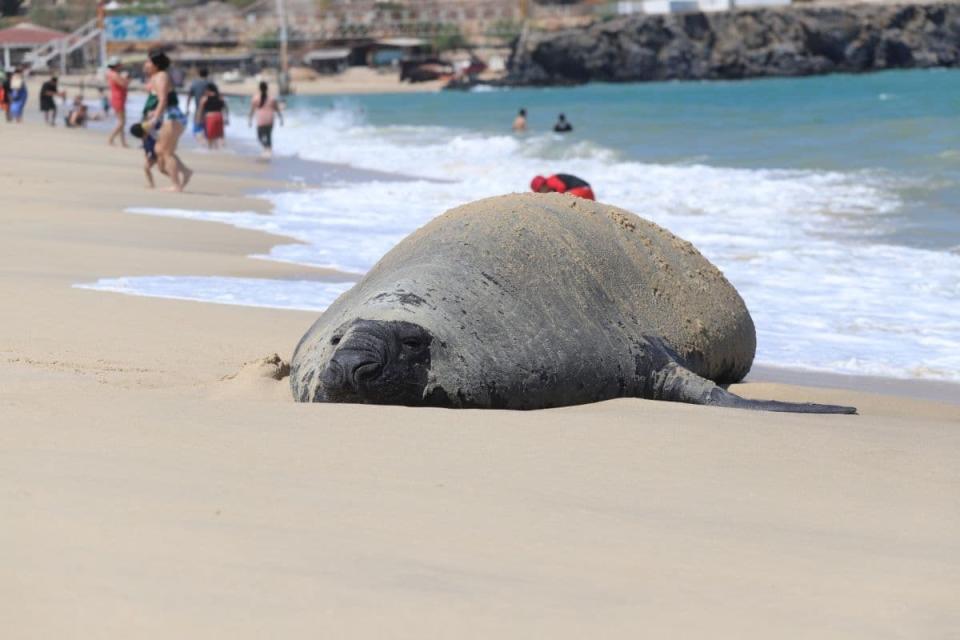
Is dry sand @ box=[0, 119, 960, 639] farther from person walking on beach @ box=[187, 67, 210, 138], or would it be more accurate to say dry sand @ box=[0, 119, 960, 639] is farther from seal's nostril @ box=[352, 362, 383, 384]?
person walking on beach @ box=[187, 67, 210, 138]

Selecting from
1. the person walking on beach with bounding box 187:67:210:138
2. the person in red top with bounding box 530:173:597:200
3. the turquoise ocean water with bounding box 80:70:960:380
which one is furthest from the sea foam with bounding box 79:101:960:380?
the person walking on beach with bounding box 187:67:210:138

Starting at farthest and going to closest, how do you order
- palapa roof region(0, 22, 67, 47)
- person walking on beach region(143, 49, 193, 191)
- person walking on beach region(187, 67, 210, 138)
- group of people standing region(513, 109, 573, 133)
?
palapa roof region(0, 22, 67, 47) → group of people standing region(513, 109, 573, 133) → person walking on beach region(187, 67, 210, 138) → person walking on beach region(143, 49, 193, 191)

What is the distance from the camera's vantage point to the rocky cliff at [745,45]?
105688 mm

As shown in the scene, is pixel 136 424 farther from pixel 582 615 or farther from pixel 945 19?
pixel 945 19

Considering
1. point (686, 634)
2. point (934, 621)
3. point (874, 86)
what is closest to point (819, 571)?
point (934, 621)

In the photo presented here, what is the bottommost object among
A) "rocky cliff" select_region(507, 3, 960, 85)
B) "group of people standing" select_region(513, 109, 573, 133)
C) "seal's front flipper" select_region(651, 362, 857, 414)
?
"rocky cliff" select_region(507, 3, 960, 85)

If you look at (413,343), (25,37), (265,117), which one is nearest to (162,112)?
(265,117)

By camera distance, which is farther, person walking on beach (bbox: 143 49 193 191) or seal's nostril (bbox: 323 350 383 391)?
person walking on beach (bbox: 143 49 193 191)

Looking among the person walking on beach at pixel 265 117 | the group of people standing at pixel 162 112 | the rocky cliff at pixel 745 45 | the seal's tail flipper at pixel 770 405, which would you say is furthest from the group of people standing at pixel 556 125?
the rocky cliff at pixel 745 45

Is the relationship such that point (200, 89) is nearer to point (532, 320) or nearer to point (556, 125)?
point (556, 125)

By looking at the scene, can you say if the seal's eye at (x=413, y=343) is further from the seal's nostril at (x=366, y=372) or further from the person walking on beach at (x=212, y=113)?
the person walking on beach at (x=212, y=113)

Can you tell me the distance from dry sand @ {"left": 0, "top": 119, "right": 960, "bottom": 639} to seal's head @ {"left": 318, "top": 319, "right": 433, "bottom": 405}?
0.49 feet

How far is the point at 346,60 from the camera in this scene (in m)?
122

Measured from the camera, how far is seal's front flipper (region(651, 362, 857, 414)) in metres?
5.59
